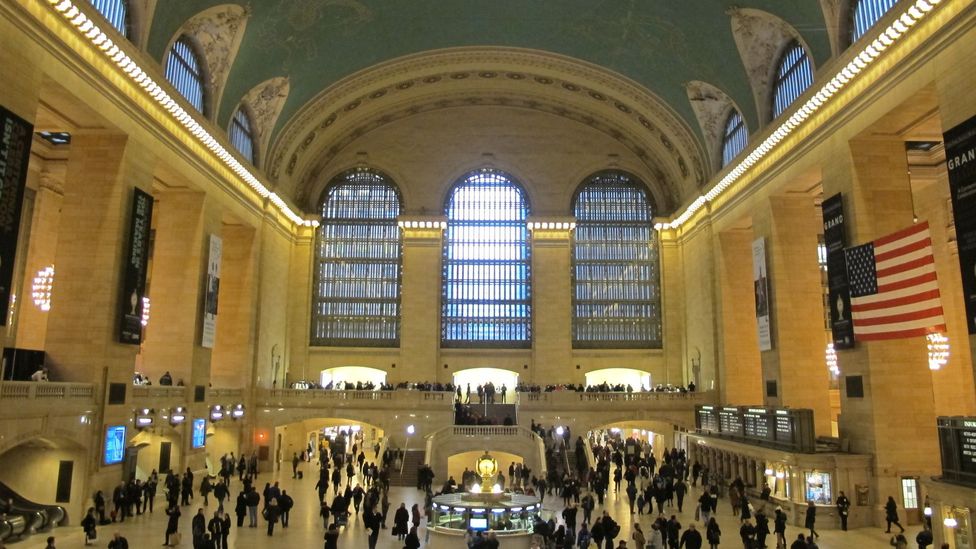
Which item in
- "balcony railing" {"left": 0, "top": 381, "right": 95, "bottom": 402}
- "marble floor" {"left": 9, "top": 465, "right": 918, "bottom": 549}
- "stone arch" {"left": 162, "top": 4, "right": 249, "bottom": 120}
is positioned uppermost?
"stone arch" {"left": 162, "top": 4, "right": 249, "bottom": 120}

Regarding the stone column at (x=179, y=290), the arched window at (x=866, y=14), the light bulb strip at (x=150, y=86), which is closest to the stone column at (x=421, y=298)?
the light bulb strip at (x=150, y=86)

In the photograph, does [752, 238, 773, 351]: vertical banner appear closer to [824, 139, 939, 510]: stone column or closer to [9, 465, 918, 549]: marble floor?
[824, 139, 939, 510]: stone column

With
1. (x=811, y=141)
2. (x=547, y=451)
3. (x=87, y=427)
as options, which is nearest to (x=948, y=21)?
(x=811, y=141)

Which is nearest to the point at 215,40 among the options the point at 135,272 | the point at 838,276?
the point at 135,272

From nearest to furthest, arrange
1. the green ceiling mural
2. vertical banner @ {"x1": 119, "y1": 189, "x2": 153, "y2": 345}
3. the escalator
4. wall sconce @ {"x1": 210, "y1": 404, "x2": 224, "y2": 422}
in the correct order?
the escalator < vertical banner @ {"x1": 119, "y1": 189, "x2": 153, "y2": 345} < the green ceiling mural < wall sconce @ {"x1": 210, "y1": 404, "x2": 224, "y2": 422}

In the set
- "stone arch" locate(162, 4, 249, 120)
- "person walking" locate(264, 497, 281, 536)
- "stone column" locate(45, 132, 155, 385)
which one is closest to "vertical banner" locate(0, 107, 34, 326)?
"stone column" locate(45, 132, 155, 385)

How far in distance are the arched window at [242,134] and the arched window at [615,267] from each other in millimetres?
16283

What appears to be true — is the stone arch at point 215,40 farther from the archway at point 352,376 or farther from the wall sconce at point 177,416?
the archway at point 352,376

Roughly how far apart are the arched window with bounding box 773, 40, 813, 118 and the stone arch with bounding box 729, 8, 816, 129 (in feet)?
0.61

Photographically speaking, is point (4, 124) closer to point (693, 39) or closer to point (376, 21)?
point (376, 21)

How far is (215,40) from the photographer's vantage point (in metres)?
23.3

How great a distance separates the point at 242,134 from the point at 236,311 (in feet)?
23.4

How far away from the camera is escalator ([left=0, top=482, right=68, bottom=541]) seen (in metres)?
14.1

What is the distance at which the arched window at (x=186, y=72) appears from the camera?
22062 mm
